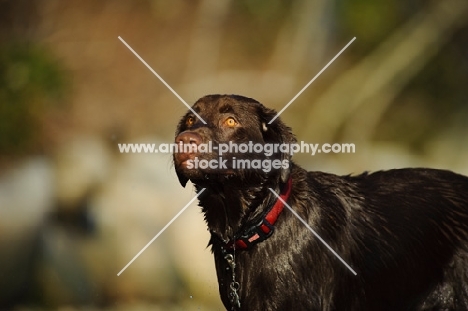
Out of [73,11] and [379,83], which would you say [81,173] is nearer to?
[73,11]

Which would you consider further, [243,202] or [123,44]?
[123,44]

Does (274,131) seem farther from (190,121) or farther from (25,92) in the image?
(25,92)

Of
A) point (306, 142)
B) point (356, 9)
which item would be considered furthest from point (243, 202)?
point (356, 9)

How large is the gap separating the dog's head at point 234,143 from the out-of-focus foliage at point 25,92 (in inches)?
121

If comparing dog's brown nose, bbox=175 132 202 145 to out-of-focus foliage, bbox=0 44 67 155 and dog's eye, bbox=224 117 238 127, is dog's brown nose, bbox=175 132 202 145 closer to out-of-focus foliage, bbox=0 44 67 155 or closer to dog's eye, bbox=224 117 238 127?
dog's eye, bbox=224 117 238 127

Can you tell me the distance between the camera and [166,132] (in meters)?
7.38

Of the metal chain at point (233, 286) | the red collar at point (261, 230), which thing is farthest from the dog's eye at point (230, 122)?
the metal chain at point (233, 286)

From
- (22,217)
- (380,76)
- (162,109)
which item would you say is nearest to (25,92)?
(22,217)

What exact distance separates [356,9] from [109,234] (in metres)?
2.83

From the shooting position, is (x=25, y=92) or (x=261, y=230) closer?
(x=261, y=230)

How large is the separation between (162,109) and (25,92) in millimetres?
1244

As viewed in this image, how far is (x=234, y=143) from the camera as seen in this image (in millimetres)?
4547

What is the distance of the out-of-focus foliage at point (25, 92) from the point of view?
7500 millimetres

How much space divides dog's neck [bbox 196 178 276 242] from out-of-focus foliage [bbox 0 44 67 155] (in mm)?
3271
